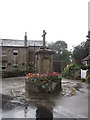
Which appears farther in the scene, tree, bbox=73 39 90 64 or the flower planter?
tree, bbox=73 39 90 64

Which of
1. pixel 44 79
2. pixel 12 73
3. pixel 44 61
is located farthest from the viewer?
pixel 12 73

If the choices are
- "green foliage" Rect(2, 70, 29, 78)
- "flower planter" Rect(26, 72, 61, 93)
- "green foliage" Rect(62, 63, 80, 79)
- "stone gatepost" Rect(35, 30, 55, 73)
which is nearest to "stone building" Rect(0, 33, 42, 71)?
"green foliage" Rect(2, 70, 29, 78)

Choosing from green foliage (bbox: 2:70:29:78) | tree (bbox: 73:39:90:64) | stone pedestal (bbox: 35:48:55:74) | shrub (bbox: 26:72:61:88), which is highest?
tree (bbox: 73:39:90:64)

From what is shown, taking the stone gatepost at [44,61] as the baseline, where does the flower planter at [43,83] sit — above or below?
below

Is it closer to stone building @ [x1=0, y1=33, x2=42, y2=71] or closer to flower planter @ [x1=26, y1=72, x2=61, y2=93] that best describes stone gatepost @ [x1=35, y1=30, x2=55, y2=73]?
flower planter @ [x1=26, y1=72, x2=61, y2=93]

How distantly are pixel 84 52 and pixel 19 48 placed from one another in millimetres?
13586

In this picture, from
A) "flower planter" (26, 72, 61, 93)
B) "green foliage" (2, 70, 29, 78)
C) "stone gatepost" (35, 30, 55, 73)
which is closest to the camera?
"flower planter" (26, 72, 61, 93)

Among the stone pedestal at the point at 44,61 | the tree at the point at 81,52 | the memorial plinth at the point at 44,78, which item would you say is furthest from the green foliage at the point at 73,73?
the memorial plinth at the point at 44,78

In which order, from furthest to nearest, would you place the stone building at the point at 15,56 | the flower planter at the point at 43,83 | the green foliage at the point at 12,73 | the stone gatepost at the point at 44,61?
the stone building at the point at 15,56, the green foliage at the point at 12,73, the stone gatepost at the point at 44,61, the flower planter at the point at 43,83

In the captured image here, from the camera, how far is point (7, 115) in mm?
5438

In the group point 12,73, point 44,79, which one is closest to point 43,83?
point 44,79

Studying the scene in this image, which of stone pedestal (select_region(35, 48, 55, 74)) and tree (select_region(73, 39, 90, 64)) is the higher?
tree (select_region(73, 39, 90, 64))

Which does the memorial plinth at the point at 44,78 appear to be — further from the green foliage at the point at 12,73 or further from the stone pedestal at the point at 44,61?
the green foliage at the point at 12,73

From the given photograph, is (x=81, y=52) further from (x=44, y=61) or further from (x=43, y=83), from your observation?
(x=43, y=83)
